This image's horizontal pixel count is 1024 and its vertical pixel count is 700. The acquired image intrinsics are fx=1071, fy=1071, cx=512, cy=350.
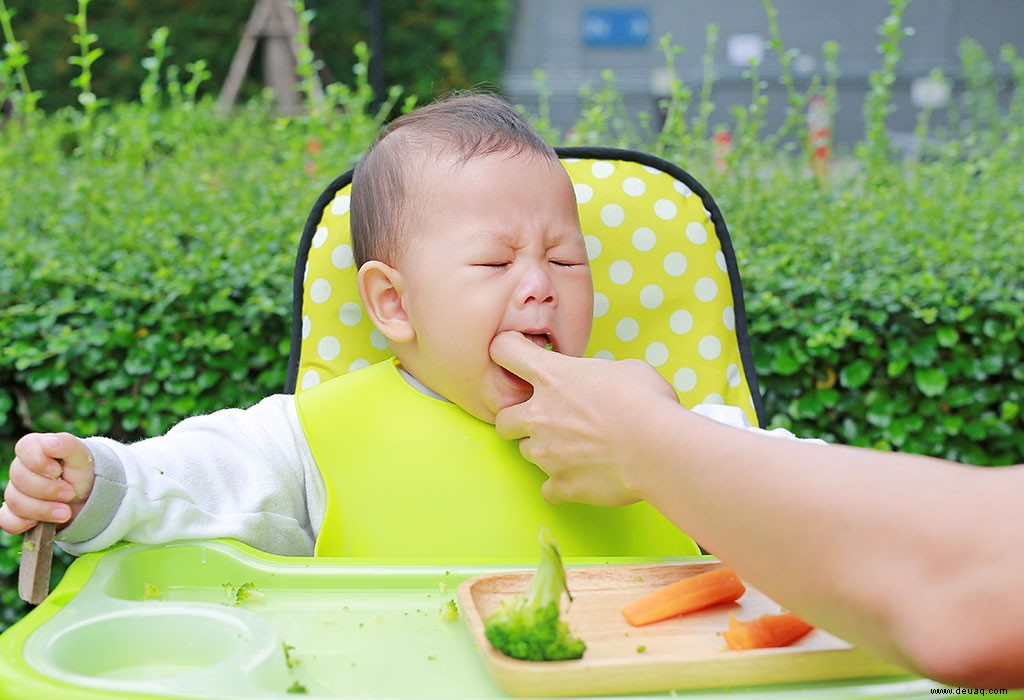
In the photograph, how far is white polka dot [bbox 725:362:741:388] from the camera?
1.87 meters

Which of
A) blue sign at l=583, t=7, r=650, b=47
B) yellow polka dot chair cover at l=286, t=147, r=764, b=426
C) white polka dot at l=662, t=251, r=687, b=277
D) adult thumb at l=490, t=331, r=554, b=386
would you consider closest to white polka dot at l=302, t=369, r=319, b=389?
yellow polka dot chair cover at l=286, t=147, r=764, b=426

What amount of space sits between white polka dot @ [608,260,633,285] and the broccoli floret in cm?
90

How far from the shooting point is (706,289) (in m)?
1.90

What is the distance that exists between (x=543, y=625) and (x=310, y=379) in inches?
36.3

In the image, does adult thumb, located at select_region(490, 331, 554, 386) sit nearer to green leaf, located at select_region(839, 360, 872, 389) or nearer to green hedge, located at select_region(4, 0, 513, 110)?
green leaf, located at select_region(839, 360, 872, 389)

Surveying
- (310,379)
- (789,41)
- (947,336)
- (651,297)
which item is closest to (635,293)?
(651,297)

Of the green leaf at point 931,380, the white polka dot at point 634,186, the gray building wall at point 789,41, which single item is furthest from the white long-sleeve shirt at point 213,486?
the gray building wall at point 789,41

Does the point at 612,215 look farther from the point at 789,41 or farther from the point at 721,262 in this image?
the point at 789,41

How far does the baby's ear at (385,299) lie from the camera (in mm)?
1646

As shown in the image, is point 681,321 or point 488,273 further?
point 681,321

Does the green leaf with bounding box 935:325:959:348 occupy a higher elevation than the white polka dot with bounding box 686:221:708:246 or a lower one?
lower

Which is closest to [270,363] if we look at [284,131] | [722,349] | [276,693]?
[284,131]

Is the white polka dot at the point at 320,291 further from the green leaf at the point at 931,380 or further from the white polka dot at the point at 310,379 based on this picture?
the green leaf at the point at 931,380

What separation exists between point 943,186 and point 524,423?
6.91 feet
